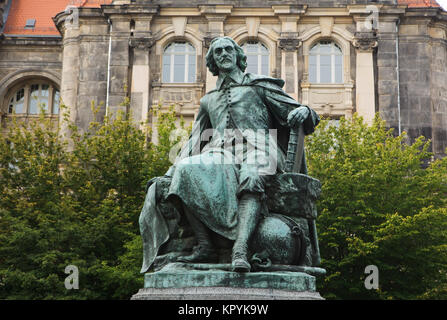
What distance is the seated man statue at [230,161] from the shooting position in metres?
7.64

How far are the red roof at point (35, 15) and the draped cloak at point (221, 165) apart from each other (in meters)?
30.1

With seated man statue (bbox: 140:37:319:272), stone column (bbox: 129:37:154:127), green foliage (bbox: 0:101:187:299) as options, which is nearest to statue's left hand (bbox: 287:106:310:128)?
seated man statue (bbox: 140:37:319:272)

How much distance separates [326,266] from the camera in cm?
2219

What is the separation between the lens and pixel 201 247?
25.2ft

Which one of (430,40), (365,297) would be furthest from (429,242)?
(430,40)

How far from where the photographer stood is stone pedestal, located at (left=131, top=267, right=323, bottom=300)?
709 cm

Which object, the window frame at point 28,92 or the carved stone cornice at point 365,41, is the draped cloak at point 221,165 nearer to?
the carved stone cornice at point 365,41

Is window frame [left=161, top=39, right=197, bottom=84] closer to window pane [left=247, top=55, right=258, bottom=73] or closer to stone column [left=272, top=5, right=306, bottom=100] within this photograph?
window pane [left=247, top=55, right=258, bottom=73]

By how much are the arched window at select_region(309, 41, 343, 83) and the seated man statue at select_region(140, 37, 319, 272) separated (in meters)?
26.1

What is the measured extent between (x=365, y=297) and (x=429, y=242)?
2.80 meters

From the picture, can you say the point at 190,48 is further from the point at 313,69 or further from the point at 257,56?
the point at 313,69

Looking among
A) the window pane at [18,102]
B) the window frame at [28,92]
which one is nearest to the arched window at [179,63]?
the window frame at [28,92]
